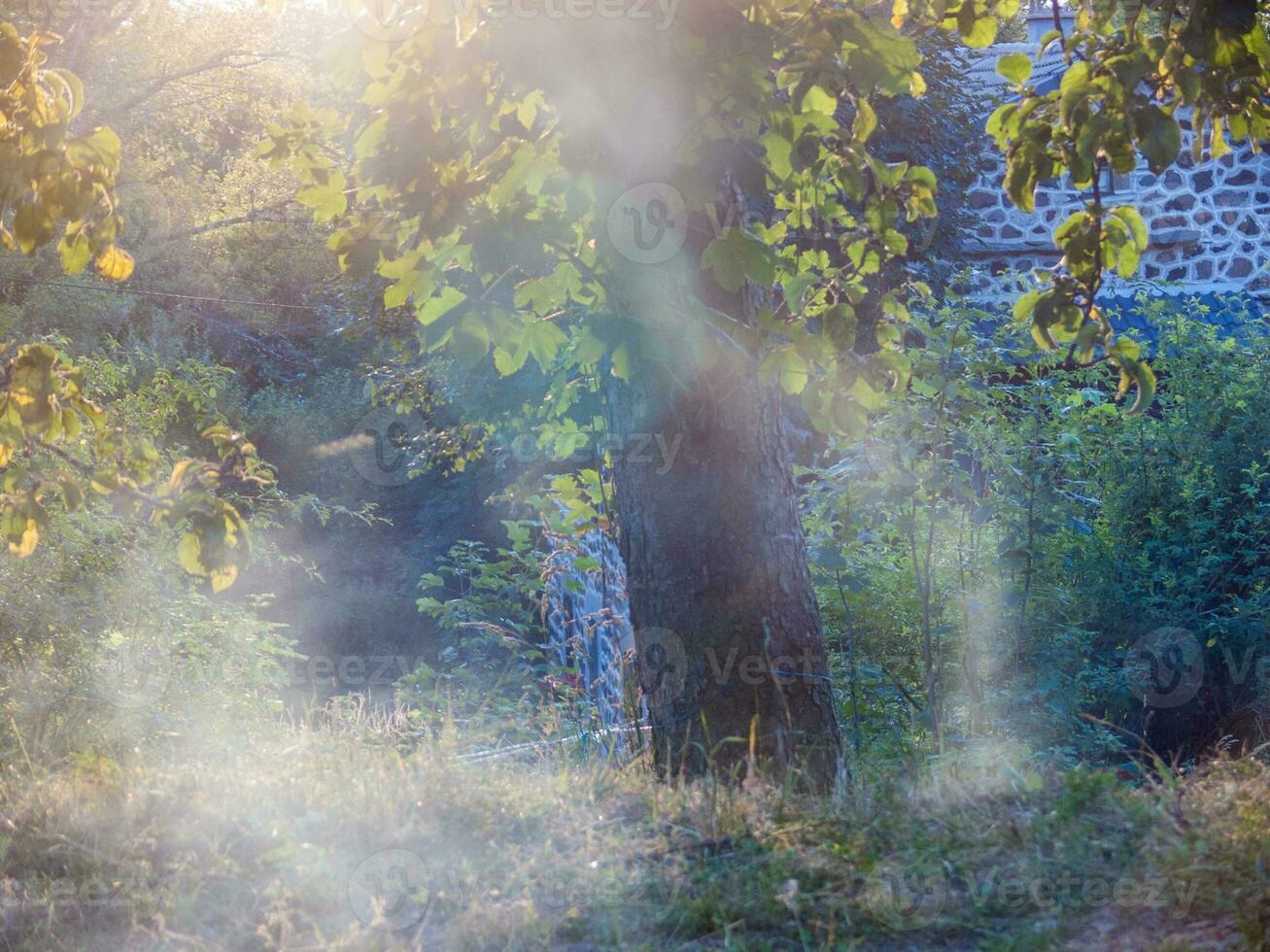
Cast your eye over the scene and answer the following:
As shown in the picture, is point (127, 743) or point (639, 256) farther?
point (127, 743)

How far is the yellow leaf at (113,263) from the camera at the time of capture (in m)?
4.03

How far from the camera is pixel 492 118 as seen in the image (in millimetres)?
3834

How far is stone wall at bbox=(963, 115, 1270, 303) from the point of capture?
15.7 metres

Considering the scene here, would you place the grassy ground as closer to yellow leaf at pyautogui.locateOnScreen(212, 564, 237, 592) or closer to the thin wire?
yellow leaf at pyautogui.locateOnScreen(212, 564, 237, 592)

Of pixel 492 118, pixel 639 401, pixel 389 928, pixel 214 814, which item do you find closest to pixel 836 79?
pixel 492 118

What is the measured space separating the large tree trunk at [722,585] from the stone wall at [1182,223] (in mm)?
11523

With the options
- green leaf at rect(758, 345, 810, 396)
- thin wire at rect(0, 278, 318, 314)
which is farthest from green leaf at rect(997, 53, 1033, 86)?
thin wire at rect(0, 278, 318, 314)

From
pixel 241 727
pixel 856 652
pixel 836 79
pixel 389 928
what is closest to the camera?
pixel 389 928

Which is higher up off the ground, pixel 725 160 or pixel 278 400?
pixel 725 160

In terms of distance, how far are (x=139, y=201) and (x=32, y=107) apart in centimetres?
1184

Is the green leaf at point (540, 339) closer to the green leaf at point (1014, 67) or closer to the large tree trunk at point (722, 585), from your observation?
the large tree trunk at point (722, 585)

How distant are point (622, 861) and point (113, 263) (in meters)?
2.46

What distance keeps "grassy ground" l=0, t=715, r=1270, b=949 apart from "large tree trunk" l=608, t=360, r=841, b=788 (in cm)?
43

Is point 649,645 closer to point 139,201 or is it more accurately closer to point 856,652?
point 856,652
